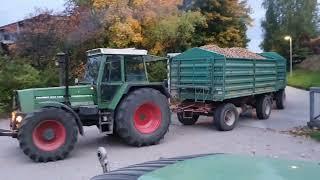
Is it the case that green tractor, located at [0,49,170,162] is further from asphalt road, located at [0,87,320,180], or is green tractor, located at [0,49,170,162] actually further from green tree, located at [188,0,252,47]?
green tree, located at [188,0,252,47]

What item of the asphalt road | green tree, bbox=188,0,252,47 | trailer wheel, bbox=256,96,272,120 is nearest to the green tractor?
the asphalt road

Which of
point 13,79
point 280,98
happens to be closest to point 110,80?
point 13,79

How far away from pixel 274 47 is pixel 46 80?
50442 mm

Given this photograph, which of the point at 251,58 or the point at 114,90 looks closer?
the point at 114,90

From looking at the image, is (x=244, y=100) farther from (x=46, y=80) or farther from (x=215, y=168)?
(x=215, y=168)

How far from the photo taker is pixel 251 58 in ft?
48.5

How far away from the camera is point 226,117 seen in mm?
13438

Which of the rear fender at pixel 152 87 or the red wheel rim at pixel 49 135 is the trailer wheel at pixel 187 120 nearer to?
the rear fender at pixel 152 87

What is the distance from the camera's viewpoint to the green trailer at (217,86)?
13.3 m

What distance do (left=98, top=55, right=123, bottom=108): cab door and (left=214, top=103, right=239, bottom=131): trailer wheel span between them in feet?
11.2

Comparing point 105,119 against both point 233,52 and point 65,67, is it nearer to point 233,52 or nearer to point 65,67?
point 65,67

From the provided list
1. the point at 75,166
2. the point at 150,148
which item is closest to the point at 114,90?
the point at 150,148

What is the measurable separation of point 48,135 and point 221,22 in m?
23.4

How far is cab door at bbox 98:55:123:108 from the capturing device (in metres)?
11.0
